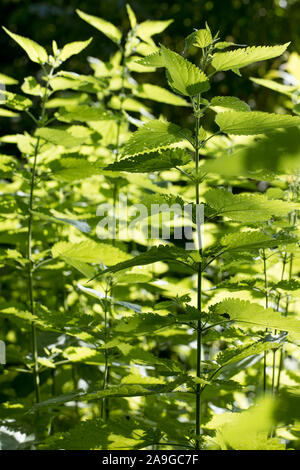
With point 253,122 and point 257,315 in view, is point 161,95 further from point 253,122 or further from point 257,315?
point 257,315

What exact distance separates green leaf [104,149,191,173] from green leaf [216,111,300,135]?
0.10 m

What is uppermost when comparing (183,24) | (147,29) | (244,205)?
(183,24)

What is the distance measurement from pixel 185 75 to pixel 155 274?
3.45ft

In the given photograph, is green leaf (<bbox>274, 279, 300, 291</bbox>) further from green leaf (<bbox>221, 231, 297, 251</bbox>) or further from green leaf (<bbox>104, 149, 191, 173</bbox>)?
green leaf (<bbox>104, 149, 191, 173</bbox>)

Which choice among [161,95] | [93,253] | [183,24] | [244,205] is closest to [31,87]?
[161,95]

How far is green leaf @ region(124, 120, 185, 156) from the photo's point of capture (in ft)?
2.89

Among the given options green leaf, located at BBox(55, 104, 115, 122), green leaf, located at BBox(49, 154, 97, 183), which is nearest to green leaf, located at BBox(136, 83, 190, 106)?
green leaf, located at BBox(55, 104, 115, 122)

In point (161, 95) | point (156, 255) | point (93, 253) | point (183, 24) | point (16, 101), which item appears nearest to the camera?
point (156, 255)

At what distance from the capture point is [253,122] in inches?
34.0

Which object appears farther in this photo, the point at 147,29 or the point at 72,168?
the point at 147,29

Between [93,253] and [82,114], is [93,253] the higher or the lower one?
the lower one

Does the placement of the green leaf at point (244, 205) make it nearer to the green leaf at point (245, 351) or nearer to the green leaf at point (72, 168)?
the green leaf at point (245, 351)

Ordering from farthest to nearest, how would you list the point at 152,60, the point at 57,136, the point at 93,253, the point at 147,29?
the point at 147,29
the point at 57,136
the point at 93,253
the point at 152,60
